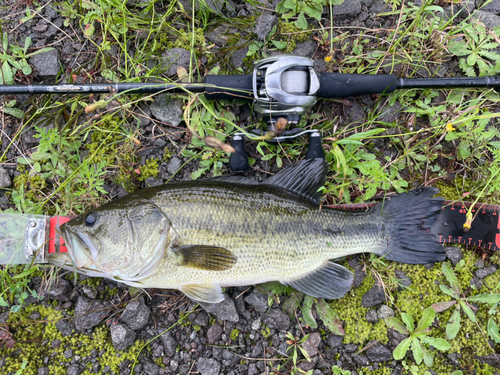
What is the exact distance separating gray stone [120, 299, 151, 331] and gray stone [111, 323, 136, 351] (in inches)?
1.8

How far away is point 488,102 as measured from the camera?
3186mm

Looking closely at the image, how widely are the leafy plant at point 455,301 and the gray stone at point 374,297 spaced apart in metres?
0.50

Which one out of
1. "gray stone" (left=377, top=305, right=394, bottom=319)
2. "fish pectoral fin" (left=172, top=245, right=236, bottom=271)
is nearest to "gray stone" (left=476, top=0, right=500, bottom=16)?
"gray stone" (left=377, top=305, right=394, bottom=319)

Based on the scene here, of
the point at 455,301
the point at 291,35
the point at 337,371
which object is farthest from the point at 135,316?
the point at 291,35

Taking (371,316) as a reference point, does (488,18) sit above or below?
above

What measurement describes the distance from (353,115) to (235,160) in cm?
134

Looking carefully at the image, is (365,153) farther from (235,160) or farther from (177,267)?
(177,267)

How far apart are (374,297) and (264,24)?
293 centimetres

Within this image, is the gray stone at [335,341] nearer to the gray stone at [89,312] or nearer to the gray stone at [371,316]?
the gray stone at [371,316]

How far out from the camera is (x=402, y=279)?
3.08 m

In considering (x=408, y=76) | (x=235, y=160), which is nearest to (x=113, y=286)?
(x=235, y=160)

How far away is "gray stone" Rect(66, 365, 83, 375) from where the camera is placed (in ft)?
9.72

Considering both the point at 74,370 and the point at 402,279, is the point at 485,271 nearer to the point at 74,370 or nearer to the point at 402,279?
the point at 402,279

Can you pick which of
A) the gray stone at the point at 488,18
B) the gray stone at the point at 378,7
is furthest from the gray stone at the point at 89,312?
the gray stone at the point at 488,18
